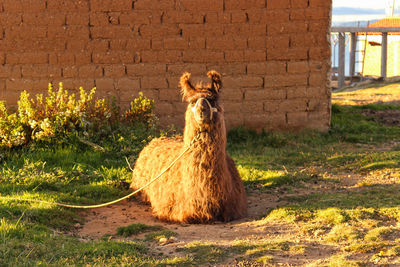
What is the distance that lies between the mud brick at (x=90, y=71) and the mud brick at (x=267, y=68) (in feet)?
9.58

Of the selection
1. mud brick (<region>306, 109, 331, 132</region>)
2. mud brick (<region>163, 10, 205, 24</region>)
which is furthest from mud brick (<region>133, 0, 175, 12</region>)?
mud brick (<region>306, 109, 331, 132</region>)

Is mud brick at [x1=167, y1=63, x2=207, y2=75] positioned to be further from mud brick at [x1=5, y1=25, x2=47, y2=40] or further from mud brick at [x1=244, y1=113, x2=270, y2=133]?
mud brick at [x1=5, y1=25, x2=47, y2=40]

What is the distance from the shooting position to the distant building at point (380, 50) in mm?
29469

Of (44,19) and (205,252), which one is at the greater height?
(44,19)

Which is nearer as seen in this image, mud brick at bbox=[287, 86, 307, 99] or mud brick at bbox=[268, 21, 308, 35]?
mud brick at bbox=[268, 21, 308, 35]

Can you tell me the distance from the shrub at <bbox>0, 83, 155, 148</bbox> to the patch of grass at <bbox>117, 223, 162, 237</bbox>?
3.61 metres

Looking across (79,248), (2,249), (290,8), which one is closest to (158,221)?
(79,248)

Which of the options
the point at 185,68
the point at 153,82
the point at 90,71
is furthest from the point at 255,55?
the point at 90,71

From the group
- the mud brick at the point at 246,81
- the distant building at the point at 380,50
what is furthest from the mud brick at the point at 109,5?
the distant building at the point at 380,50

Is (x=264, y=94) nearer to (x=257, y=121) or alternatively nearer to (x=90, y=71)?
(x=257, y=121)

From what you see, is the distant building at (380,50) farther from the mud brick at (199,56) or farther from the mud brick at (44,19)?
the mud brick at (44,19)

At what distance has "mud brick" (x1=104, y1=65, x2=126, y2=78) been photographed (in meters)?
10.3

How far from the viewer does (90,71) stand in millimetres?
10273

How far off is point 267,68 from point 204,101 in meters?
5.31
